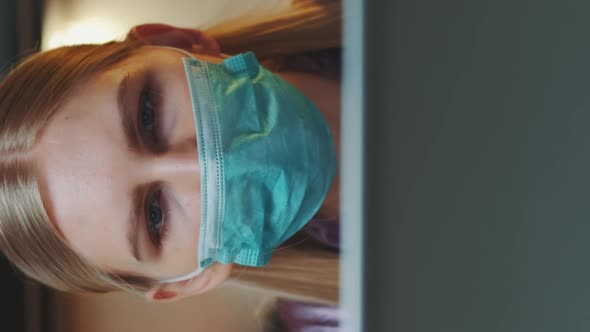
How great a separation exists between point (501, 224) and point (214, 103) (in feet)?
1.24

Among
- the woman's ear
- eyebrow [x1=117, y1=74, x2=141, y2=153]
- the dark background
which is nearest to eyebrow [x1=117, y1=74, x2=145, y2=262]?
eyebrow [x1=117, y1=74, x2=141, y2=153]

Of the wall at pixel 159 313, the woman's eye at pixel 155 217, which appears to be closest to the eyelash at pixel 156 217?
the woman's eye at pixel 155 217

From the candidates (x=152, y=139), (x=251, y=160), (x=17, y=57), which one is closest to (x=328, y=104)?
(x=251, y=160)

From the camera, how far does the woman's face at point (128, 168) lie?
545 mm

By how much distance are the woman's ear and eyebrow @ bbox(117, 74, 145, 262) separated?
160 mm

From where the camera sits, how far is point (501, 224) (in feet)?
1.66

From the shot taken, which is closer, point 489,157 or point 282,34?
point 489,157

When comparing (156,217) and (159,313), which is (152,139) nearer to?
(156,217)

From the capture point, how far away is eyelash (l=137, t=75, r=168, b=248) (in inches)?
22.0

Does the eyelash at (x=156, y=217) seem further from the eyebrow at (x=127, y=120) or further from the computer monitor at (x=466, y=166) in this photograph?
the computer monitor at (x=466, y=166)

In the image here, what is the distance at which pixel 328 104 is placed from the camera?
0.58 metres

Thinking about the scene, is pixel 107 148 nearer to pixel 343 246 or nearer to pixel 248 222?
pixel 248 222

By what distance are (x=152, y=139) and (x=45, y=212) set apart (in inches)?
6.9

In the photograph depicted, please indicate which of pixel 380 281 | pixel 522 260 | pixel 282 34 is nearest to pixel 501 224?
pixel 522 260
